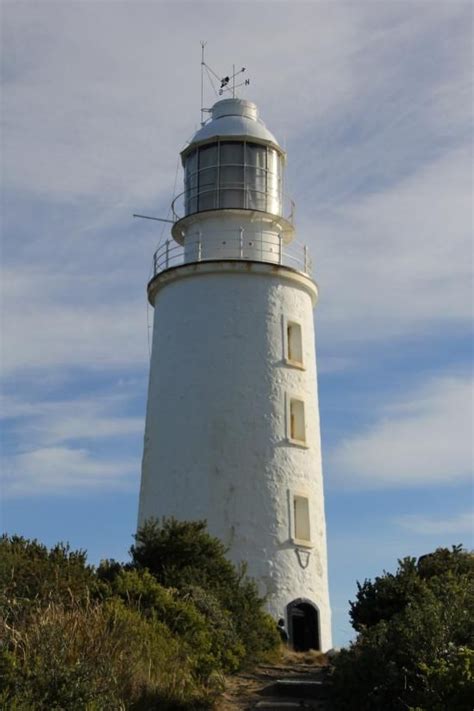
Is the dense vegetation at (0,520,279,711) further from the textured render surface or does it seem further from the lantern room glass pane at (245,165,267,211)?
the lantern room glass pane at (245,165,267,211)

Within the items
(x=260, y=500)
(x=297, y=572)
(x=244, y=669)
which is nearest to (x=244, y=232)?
(x=260, y=500)

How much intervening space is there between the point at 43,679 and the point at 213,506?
35.4ft

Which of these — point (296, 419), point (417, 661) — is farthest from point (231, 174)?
point (417, 661)

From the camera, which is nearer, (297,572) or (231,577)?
(231,577)

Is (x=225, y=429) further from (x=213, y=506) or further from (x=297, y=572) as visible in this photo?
(x=297, y=572)

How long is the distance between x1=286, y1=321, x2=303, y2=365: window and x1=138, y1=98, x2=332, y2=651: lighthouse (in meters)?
0.03

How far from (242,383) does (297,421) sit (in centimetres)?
165

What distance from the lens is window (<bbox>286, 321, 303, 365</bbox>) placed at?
23469 mm

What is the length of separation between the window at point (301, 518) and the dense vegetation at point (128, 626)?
156 inches

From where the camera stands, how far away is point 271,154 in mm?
24984

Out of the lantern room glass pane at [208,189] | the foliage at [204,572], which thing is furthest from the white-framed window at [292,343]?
the foliage at [204,572]

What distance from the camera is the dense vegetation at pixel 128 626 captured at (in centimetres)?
1095

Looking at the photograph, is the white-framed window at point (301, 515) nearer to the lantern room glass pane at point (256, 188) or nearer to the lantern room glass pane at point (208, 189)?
the lantern room glass pane at point (256, 188)

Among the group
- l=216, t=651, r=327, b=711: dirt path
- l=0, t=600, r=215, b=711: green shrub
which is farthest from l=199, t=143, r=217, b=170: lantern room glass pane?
l=0, t=600, r=215, b=711: green shrub
